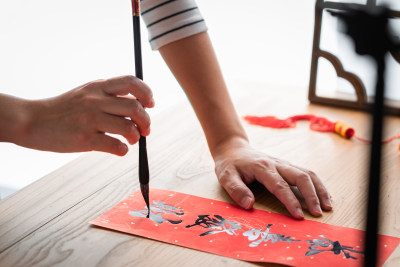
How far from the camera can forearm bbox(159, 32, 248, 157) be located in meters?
0.91

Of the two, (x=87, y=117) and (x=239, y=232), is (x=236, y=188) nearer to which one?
(x=239, y=232)

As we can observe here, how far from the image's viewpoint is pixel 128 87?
2.12 feet

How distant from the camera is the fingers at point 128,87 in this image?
646 millimetres

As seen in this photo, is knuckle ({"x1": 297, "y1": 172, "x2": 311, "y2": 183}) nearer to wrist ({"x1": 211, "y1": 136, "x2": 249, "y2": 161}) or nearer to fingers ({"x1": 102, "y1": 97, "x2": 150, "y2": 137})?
wrist ({"x1": 211, "y1": 136, "x2": 249, "y2": 161})

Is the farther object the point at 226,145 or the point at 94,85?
the point at 226,145

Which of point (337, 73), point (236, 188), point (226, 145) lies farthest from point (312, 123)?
point (236, 188)

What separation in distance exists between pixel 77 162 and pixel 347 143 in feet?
1.85

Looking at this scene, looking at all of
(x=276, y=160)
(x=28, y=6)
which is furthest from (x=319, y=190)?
(x=28, y=6)

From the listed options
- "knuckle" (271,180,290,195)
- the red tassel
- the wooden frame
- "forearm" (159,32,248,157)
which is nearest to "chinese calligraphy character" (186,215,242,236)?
"knuckle" (271,180,290,195)

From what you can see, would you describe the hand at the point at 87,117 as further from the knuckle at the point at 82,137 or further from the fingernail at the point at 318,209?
the fingernail at the point at 318,209

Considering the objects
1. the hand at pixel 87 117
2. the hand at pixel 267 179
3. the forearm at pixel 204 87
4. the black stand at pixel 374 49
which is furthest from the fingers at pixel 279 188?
the black stand at pixel 374 49

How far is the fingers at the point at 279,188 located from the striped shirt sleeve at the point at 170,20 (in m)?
0.30

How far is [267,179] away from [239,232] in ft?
0.46

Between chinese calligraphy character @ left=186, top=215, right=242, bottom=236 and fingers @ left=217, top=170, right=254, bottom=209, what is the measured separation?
2.1 inches
